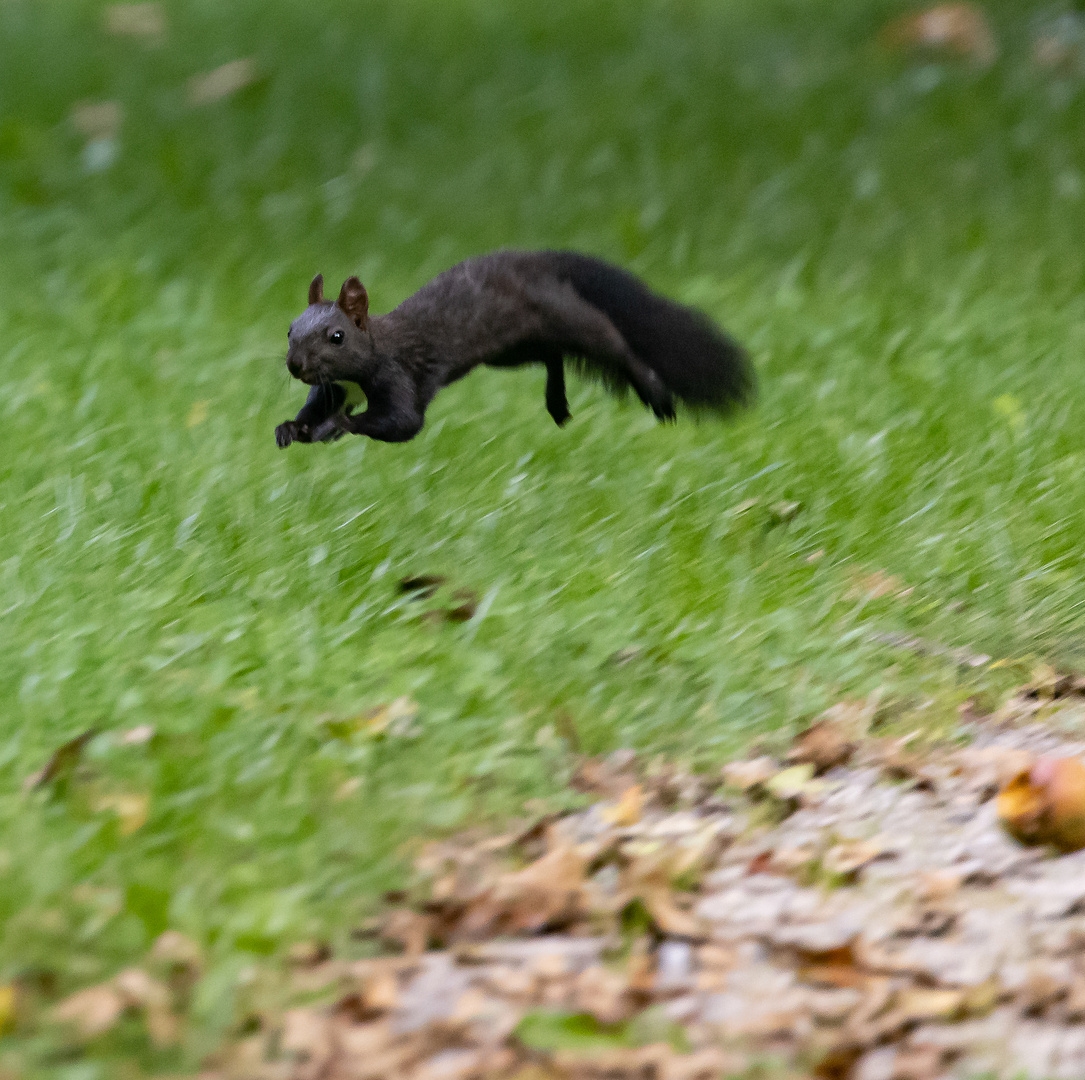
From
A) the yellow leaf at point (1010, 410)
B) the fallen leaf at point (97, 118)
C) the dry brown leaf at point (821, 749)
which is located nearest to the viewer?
the dry brown leaf at point (821, 749)

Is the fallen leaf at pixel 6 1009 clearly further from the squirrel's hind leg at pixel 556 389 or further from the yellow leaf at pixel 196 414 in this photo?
the yellow leaf at pixel 196 414

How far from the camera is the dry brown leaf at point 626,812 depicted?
2.84 m

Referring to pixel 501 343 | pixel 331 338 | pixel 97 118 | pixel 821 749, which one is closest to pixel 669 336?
pixel 501 343

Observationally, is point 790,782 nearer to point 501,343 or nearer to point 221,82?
point 501,343

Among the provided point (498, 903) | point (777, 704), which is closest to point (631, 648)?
point (777, 704)

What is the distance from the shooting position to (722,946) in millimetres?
2555

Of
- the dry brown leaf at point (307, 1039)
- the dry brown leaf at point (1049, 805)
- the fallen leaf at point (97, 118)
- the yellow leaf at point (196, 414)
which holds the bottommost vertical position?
the dry brown leaf at point (1049, 805)

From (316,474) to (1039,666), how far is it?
2.05 metres

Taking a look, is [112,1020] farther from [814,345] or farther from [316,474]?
[814,345]

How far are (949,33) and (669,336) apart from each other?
6655 mm

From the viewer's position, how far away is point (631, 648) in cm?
336

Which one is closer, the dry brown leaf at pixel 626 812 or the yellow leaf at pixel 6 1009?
the yellow leaf at pixel 6 1009

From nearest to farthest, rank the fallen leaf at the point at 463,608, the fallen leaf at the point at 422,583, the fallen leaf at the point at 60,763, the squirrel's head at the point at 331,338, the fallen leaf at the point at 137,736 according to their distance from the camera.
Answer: the fallen leaf at the point at 60,763
the fallen leaf at the point at 137,736
the squirrel's head at the point at 331,338
the fallen leaf at the point at 463,608
the fallen leaf at the point at 422,583

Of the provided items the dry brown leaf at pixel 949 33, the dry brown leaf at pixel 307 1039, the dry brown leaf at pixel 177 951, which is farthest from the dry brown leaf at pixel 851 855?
the dry brown leaf at pixel 949 33
